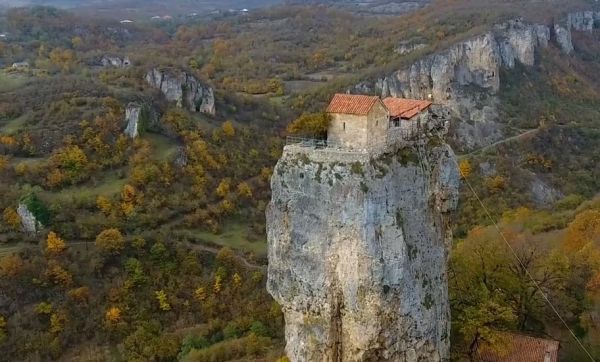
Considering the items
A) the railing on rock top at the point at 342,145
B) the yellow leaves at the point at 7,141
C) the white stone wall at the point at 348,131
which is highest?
the white stone wall at the point at 348,131

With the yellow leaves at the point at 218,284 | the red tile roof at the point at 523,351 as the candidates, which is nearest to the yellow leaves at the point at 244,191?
the yellow leaves at the point at 218,284

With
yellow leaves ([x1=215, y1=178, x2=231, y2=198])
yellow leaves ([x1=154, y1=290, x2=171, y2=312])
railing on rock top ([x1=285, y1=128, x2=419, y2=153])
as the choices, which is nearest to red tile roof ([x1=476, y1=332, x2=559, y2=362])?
railing on rock top ([x1=285, y1=128, x2=419, y2=153])

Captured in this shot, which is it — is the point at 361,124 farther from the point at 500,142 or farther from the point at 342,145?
the point at 500,142

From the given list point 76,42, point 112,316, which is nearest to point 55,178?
point 112,316

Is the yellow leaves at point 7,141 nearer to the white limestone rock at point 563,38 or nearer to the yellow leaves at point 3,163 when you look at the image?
the yellow leaves at point 3,163

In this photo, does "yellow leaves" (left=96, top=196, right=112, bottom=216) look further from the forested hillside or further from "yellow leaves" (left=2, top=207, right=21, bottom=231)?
"yellow leaves" (left=2, top=207, right=21, bottom=231)
